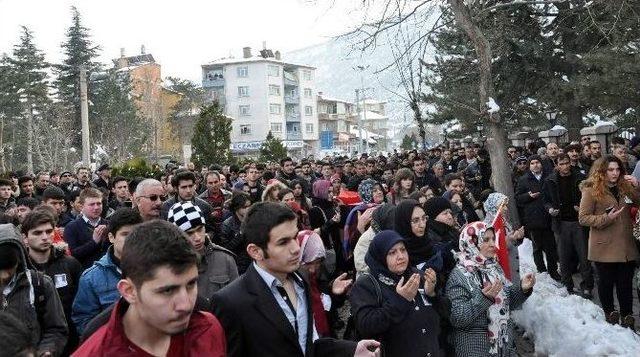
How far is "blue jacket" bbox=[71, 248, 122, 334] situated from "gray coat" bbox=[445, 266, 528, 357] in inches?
95.6

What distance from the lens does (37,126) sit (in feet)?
167

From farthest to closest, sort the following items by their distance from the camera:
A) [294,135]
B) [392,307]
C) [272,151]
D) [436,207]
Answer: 1. [294,135]
2. [272,151]
3. [436,207]
4. [392,307]

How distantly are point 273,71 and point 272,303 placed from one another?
94602 millimetres

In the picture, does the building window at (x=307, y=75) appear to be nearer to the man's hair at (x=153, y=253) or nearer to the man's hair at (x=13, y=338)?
the man's hair at (x=153, y=253)

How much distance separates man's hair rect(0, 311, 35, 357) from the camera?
2148mm

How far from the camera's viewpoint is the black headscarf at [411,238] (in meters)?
5.36

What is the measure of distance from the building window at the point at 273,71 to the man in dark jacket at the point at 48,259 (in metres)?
91.3

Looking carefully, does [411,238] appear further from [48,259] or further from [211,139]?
[211,139]

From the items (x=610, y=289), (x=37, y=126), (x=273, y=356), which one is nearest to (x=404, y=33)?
(x=610, y=289)

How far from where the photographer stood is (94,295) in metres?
4.41

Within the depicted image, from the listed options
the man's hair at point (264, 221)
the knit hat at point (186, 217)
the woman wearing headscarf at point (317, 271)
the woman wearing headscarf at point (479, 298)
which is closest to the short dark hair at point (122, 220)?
the knit hat at point (186, 217)

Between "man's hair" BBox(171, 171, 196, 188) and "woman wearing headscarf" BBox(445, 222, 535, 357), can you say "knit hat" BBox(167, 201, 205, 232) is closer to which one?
"woman wearing headscarf" BBox(445, 222, 535, 357)

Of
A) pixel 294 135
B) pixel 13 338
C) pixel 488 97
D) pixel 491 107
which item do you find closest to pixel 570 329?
pixel 491 107

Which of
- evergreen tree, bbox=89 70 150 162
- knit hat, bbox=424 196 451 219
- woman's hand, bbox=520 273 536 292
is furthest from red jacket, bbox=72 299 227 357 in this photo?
evergreen tree, bbox=89 70 150 162
